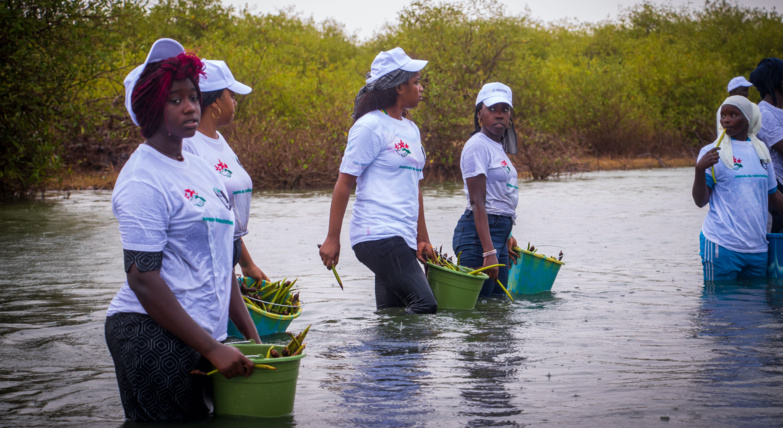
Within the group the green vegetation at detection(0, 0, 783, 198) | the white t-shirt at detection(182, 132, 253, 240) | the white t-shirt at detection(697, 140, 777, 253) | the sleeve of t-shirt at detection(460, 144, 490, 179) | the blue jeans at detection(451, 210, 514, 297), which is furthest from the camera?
the green vegetation at detection(0, 0, 783, 198)

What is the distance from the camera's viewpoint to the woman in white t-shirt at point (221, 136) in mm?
4984

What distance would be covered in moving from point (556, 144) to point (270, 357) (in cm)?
2760

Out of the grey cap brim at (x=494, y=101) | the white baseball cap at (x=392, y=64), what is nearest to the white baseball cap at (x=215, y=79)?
the white baseball cap at (x=392, y=64)

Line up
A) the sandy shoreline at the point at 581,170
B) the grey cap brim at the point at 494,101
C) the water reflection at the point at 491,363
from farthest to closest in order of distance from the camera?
the sandy shoreline at the point at 581,170 < the grey cap brim at the point at 494,101 < the water reflection at the point at 491,363

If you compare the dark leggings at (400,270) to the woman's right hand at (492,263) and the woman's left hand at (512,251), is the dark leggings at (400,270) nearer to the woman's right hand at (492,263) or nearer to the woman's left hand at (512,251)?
the woman's right hand at (492,263)

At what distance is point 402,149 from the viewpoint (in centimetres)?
575

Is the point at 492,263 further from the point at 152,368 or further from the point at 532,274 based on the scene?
the point at 152,368

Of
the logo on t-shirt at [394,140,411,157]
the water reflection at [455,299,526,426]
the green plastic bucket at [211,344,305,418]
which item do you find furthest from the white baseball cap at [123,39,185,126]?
the logo on t-shirt at [394,140,411,157]

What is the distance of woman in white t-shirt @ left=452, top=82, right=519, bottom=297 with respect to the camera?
21.6 feet

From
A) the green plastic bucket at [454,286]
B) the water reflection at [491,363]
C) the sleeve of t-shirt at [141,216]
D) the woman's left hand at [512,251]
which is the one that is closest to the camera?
the sleeve of t-shirt at [141,216]

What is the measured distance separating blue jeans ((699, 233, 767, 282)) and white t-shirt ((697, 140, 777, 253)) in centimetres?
6

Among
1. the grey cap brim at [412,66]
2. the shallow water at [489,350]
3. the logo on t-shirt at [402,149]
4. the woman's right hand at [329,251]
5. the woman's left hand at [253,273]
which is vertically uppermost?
the grey cap brim at [412,66]

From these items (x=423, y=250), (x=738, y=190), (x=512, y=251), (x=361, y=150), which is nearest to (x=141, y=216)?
(x=361, y=150)

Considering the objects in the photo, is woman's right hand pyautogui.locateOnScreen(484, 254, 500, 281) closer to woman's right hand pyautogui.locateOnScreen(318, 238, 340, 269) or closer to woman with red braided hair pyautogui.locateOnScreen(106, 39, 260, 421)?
woman's right hand pyautogui.locateOnScreen(318, 238, 340, 269)
